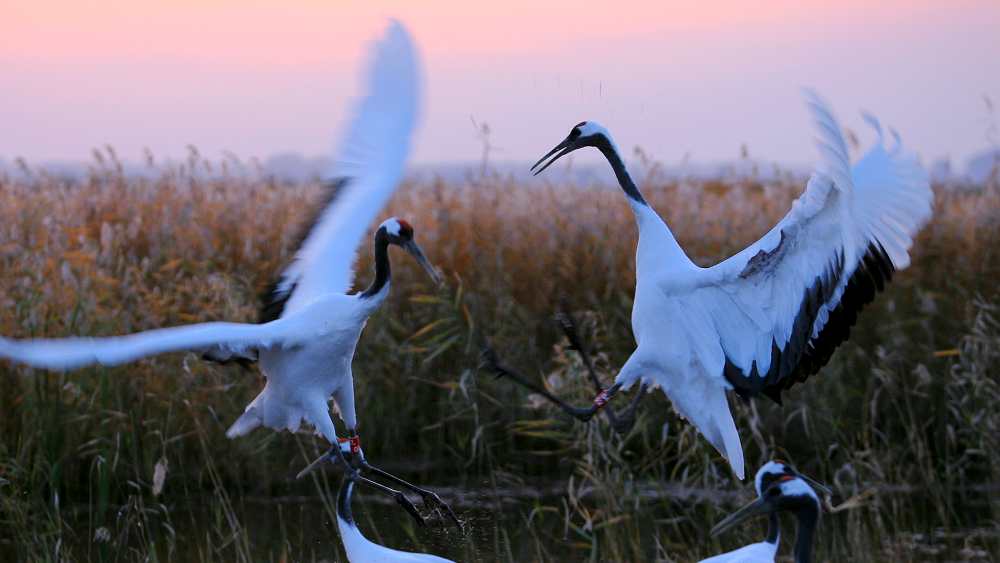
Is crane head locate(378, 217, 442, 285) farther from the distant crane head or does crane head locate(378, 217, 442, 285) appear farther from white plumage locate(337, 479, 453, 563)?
the distant crane head

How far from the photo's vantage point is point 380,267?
4.41 metres

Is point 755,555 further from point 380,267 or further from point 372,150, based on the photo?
point 372,150

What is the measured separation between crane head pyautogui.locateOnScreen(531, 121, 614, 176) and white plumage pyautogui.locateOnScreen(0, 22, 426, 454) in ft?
1.84

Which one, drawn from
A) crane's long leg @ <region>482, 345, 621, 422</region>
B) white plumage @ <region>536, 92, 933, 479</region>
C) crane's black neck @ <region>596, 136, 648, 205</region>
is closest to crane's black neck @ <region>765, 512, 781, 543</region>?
white plumage @ <region>536, 92, 933, 479</region>

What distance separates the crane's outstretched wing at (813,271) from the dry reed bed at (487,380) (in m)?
0.67

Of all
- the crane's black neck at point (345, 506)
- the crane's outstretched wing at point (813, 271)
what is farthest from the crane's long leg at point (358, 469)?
the crane's outstretched wing at point (813, 271)

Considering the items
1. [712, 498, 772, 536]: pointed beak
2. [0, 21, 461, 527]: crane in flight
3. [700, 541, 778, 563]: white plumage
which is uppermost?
[0, 21, 461, 527]: crane in flight

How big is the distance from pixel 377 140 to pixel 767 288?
5.26ft

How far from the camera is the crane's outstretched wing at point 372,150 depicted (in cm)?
479

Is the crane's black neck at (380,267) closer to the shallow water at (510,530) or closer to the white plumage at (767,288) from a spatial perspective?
the white plumage at (767,288)

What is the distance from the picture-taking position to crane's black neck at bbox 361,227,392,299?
14.2 ft

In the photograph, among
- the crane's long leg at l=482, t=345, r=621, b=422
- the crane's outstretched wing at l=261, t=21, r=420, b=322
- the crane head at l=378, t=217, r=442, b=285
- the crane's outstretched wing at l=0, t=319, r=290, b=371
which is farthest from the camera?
the crane's outstretched wing at l=261, t=21, r=420, b=322

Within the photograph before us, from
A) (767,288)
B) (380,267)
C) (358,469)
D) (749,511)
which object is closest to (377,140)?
(380,267)

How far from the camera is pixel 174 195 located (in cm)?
736
